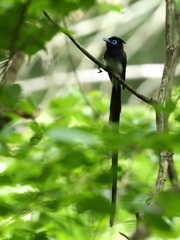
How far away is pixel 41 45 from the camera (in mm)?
856

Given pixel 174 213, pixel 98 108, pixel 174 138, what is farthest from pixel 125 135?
pixel 98 108

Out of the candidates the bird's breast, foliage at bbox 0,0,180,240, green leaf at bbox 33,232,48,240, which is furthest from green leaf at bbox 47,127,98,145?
the bird's breast

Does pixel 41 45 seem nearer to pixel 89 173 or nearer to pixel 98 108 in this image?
pixel 89 173

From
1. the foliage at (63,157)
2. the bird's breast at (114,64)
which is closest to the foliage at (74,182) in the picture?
the foliage at (63,157)

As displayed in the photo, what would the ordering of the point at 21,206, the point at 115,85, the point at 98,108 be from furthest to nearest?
the point at 98,108 < the point at 115,85 < the point at 21,206

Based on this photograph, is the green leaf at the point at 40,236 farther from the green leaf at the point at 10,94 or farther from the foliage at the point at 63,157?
the green leaf at the point at 10,94

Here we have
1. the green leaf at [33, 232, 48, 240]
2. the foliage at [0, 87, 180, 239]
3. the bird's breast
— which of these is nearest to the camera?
the foliage at [0, 87, 180, 239]

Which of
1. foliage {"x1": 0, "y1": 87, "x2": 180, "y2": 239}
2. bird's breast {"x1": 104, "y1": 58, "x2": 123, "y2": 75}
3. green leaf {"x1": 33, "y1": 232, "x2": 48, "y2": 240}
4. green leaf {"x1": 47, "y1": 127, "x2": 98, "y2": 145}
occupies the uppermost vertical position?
bird's breast {"x1": 104, "y1": 58, "x2": 123, "y2": 75}

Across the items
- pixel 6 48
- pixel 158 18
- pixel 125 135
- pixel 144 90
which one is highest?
pixel 158 18

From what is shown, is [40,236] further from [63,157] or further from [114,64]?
[114,64]

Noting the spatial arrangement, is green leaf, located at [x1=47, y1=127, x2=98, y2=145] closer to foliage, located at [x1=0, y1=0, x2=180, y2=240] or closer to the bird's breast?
foliage, located at [x1=0, y1=0, x2=180, y2=240]

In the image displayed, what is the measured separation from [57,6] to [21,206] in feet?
1.18

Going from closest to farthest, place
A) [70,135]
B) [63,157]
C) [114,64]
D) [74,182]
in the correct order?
[70,135], [63,157], [74,182], [114,64]

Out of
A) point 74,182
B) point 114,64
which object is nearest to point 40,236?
point 74,182
